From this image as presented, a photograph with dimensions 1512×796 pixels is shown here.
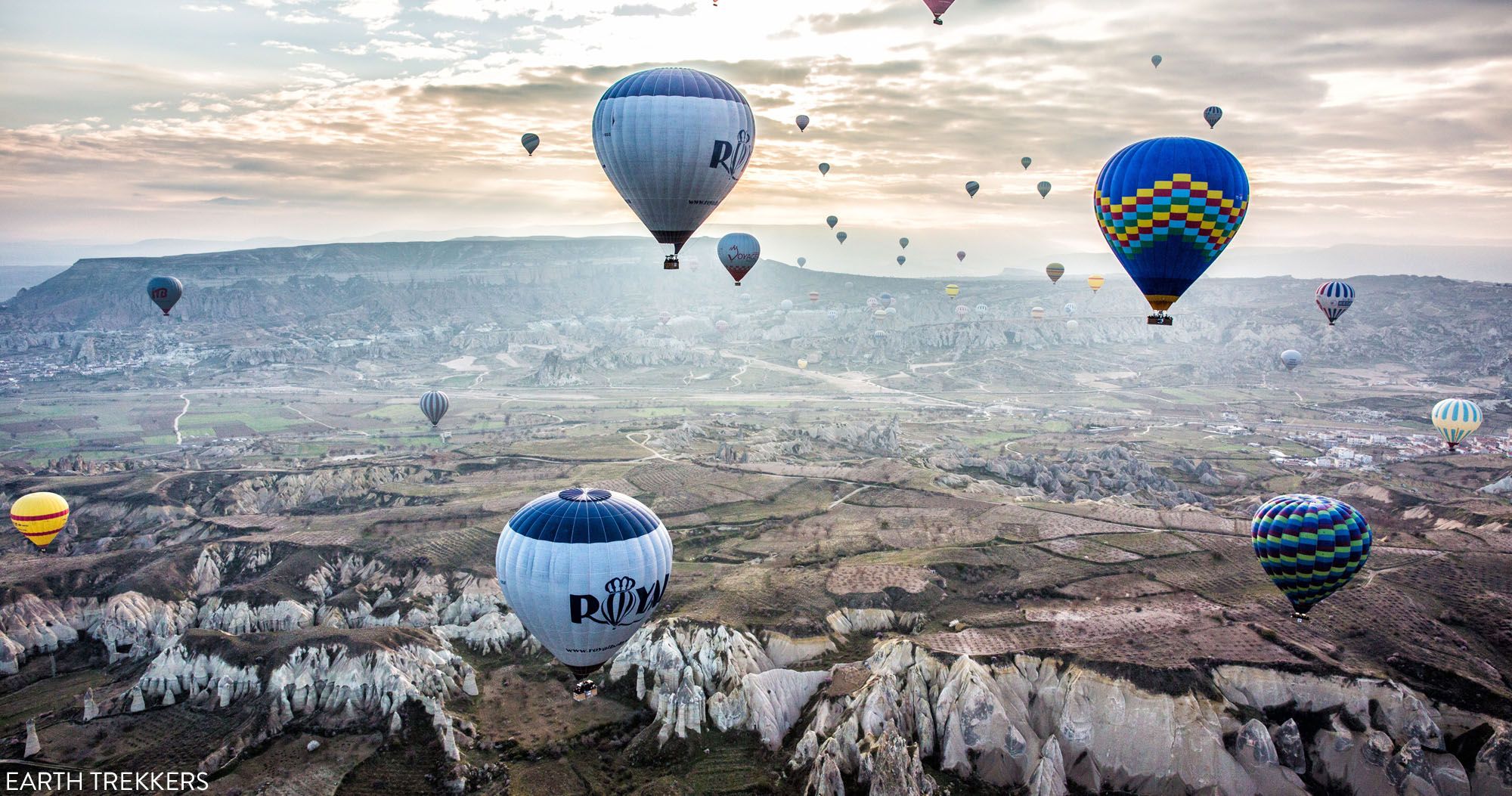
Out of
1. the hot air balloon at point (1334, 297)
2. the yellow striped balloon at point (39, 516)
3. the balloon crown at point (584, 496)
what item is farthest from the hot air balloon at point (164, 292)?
the hot air balloon at point (1334, 297)

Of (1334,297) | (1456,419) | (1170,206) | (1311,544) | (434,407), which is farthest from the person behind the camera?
(434,407)

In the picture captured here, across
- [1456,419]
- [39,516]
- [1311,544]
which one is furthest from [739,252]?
[1456,419]

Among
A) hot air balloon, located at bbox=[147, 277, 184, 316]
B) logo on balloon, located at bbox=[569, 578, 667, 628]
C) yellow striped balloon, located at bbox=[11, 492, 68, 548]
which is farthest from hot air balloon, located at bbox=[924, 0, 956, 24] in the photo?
hot air balloon, located at bbox=[147, 277, 184, 316]

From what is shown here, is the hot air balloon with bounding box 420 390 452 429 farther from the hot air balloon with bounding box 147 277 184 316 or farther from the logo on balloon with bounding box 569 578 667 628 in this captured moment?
the logo on balloon with bounding box 569 578 667 628

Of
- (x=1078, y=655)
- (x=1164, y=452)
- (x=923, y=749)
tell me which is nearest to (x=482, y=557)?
(x=923, y=749)

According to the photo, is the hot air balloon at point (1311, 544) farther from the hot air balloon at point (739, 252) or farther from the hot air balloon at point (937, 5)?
the hot air balloon at point (739, 252)

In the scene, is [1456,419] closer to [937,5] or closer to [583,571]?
[937,5]

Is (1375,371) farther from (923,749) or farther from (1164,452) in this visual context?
(923,749)
